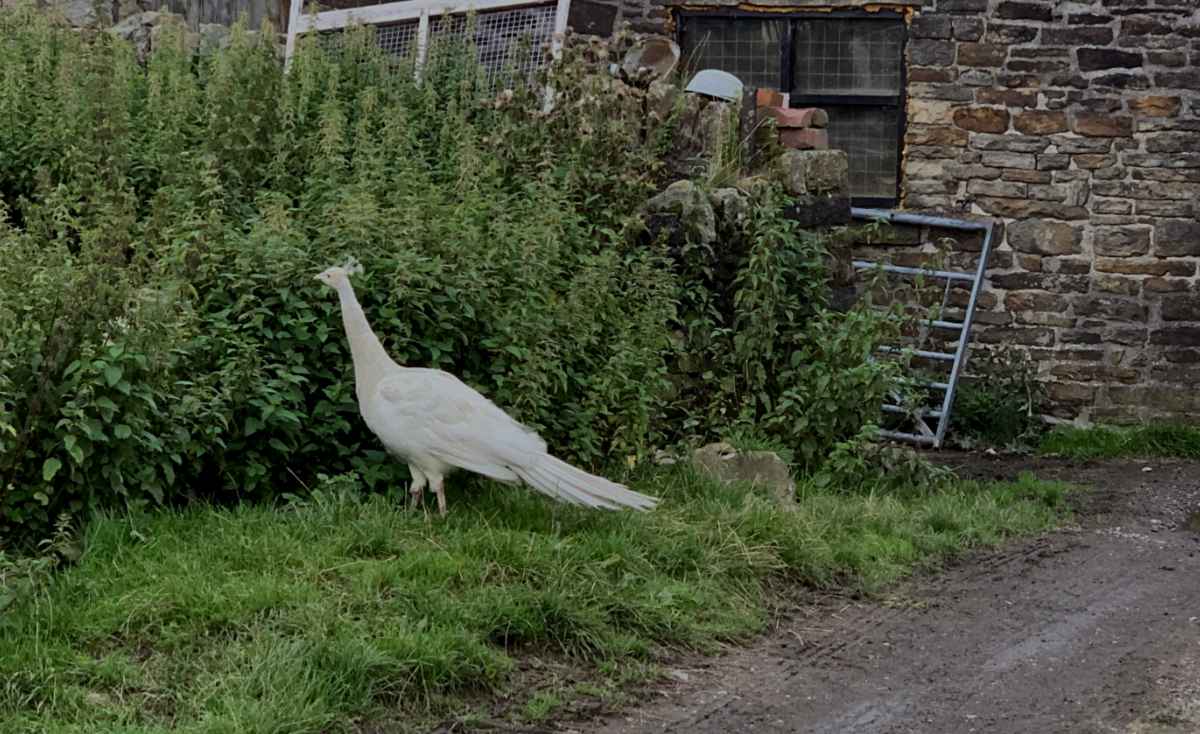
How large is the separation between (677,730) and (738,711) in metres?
0.31

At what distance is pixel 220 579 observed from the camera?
18.8ft

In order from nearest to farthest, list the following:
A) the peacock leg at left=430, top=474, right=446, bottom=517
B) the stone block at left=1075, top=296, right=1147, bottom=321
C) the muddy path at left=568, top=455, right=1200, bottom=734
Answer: the muddy path at left=568, top=455, right=1200, bottom=734, the peacock leg at left=430, top=474, right=446, bottom=517, the stone block at left=1075, top=296, right=1147, bottom=321

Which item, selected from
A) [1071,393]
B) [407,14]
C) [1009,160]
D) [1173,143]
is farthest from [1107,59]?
[407,14]

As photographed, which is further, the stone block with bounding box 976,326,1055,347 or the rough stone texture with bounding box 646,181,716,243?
the stone block with bounding box 976,326,1055,347

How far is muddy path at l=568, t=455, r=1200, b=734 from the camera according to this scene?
17.6ft

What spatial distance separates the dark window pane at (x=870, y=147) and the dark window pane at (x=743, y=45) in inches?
23.5

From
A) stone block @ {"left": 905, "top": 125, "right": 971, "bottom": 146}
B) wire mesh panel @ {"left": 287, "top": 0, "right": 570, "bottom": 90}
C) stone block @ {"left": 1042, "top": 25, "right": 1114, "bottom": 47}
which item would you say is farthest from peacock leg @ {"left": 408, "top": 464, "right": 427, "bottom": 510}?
stone block @ {"left": 1042, "top": 25, "right": 1114, "bottom": 47}

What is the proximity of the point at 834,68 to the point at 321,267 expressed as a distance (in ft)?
21.2

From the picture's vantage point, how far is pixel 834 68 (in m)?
12.7

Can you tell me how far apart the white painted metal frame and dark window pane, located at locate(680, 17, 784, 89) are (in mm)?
1244

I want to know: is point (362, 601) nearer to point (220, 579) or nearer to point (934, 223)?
point (220, 579)

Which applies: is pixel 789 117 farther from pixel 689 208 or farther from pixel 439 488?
pixel 439 488

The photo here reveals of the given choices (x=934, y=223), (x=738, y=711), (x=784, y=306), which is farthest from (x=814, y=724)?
(x=934, y=223)

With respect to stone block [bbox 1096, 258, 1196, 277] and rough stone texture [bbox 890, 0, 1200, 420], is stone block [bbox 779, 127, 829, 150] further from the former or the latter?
stone block [bbox 1096, 258, 1196, 277]
